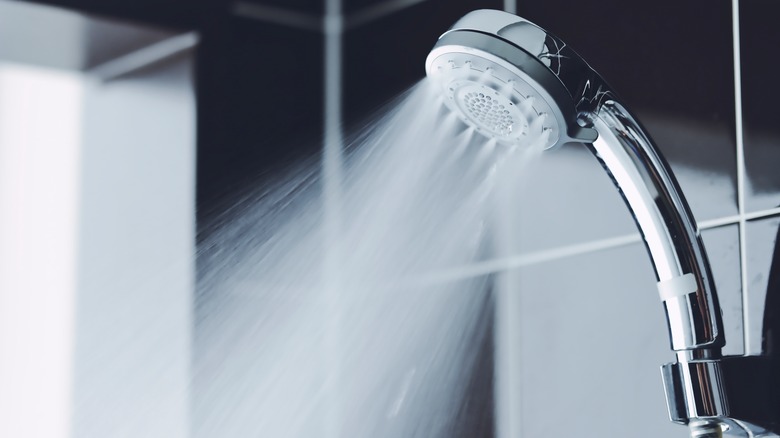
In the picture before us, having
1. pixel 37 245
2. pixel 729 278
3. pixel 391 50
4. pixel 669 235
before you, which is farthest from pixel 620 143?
pixel 37 245

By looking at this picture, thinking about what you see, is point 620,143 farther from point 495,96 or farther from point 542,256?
point 542,256

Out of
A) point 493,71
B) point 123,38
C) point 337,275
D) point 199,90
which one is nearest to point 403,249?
point 337,275

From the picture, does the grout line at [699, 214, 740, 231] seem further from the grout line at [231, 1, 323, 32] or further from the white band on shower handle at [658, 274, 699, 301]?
the grout line at [231, 1, 323, 32]

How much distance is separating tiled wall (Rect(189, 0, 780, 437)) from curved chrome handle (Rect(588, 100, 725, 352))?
0.34ft

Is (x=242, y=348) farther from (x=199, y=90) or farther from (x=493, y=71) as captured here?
(x=493, y=71)

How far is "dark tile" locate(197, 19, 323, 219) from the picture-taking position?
121 cm

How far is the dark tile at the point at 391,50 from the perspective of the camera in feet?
3.69

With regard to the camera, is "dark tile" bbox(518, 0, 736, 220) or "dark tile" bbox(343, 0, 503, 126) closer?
"dark tile" bbox(518, 0, 736, 220)

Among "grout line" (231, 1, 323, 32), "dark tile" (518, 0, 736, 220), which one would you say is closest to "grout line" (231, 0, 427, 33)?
"grout line" (231, 1, 323, 32)

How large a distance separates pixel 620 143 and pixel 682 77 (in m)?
0.20

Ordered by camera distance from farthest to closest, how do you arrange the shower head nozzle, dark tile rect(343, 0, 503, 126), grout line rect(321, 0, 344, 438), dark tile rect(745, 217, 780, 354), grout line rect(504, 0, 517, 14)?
1. grout line rect(321, 0, 344, 438)
2. dark tile rect(343, 0, 503, 126)
3. grout line rect(504, 0, 517, 14)
4. dark tile rect(745, 217, 780, 354)
5. the shower head nozzle

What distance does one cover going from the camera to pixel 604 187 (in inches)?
35.1

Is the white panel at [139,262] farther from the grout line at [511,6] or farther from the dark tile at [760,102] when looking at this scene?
the dark tile at [760,102]

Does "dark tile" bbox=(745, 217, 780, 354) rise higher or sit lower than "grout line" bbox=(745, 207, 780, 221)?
lower
